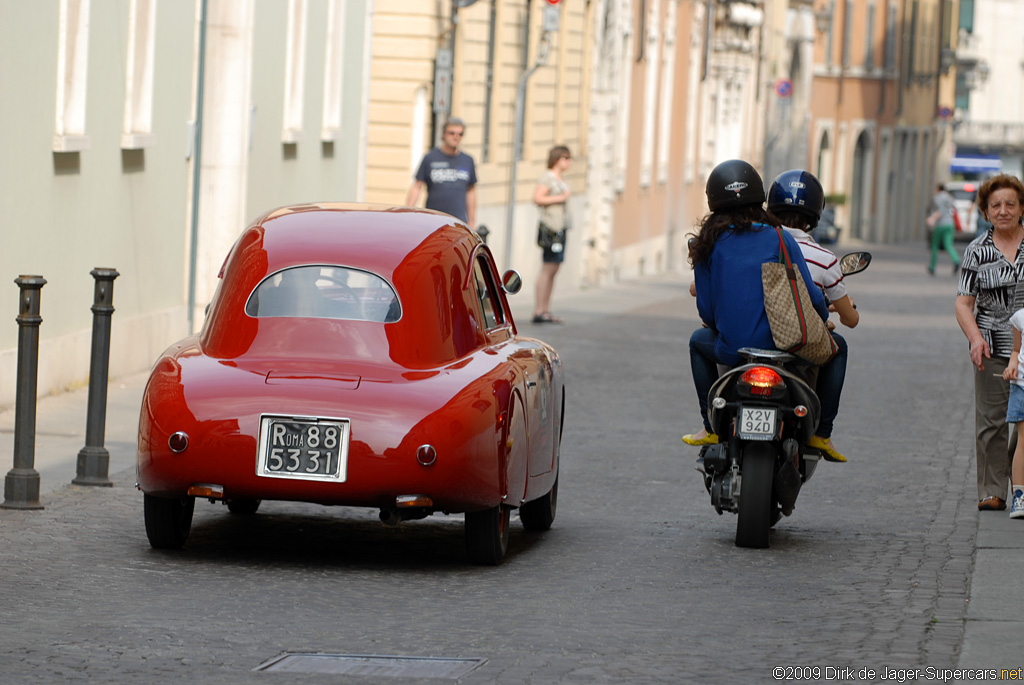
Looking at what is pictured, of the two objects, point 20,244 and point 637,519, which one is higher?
point 20,244

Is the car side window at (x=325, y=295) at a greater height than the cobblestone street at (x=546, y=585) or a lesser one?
greater

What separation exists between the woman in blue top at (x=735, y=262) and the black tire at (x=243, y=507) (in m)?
2.19

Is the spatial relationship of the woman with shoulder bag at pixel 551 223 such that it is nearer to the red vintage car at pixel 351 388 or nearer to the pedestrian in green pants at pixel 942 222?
the red vintage car at pixel 351 388

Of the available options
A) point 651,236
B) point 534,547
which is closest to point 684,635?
point 534,547

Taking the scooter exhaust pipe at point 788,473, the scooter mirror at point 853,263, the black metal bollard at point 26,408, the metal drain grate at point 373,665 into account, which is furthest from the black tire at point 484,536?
the black metal bollard at point 26,408

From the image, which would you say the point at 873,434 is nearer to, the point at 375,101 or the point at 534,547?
the point at 534,547

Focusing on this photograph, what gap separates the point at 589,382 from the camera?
58.3 ft

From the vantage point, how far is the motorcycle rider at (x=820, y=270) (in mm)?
9430

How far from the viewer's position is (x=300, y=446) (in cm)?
805

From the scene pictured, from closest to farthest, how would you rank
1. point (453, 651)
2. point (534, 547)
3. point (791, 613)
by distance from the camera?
point (453, 651) < point (791, 613) < point (534, 547)

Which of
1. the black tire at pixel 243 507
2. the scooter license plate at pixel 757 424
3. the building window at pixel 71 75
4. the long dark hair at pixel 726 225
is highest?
the building window at pixel 71 75

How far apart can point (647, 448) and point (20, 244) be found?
441cm

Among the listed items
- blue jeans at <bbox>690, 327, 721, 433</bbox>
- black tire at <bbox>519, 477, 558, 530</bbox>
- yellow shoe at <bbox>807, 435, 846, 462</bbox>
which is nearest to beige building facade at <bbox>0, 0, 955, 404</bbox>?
blue jeans at <bbox>690, 327, 721, 433</bbox>

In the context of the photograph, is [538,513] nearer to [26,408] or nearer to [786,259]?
[786,259]
